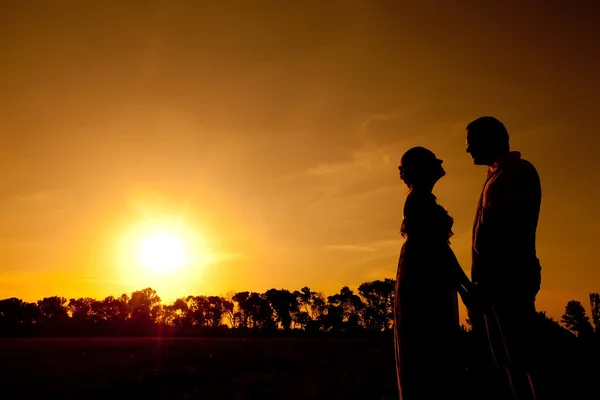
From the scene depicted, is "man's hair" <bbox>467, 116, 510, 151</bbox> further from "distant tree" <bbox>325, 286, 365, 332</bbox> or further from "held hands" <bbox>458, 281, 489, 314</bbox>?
"distant tree" <bbox>325, 286, 365, 332</bbox>

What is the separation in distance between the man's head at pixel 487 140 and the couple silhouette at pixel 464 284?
9.0 inches

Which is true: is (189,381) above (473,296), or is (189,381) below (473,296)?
below

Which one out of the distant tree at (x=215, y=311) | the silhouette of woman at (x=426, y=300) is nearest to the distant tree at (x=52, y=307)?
the distant tree at (x=215, y=311)

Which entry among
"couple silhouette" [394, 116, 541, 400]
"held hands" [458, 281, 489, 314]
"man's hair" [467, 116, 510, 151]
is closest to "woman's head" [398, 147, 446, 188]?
"couple silhouette" [394, 116, 541, 400]

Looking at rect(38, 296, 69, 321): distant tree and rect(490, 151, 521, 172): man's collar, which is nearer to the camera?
rect(490, 151, 521, 172): man's collar

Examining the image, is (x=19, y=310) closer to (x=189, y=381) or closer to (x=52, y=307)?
(x=52, y=307)

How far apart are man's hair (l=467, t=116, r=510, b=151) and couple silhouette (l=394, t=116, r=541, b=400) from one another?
280 millimetres

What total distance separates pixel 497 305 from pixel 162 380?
15570 millimetres

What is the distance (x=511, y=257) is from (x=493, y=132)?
55.7 inches

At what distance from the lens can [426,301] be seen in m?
3.94

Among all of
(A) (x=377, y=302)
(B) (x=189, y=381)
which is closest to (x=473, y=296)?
(B) (x=189, y=381)

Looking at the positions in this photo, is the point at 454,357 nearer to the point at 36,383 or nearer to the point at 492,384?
the point at 492,384

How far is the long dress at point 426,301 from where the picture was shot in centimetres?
380

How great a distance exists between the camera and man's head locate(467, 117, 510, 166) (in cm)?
438
